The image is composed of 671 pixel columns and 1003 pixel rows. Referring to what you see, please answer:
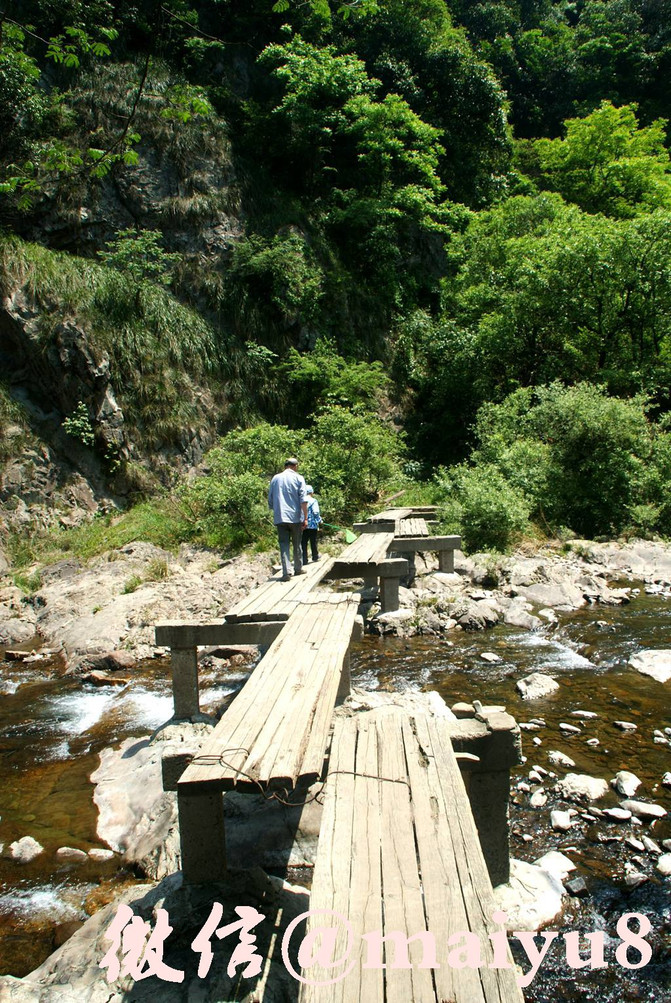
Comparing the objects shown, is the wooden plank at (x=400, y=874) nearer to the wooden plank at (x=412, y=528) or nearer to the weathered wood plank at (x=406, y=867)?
the weathered wood plank at (x=406, y=867)

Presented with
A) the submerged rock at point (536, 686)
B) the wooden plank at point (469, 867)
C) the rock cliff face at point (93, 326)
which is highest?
the rock cliff face at point (93, 326)

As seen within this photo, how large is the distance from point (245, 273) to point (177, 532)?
10011mm

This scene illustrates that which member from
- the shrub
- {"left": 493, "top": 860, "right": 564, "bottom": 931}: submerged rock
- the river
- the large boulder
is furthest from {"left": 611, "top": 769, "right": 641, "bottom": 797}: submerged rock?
the shrub

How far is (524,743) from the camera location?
600cm

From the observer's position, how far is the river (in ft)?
13.0

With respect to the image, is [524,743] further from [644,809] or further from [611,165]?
[611,165]

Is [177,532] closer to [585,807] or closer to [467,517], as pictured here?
[467,517]

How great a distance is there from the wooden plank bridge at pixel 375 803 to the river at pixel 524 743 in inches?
31.2

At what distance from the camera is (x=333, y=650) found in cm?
543

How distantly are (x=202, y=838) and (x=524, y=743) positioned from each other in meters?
3.45

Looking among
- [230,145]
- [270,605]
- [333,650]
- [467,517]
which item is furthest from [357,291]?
[333,650]

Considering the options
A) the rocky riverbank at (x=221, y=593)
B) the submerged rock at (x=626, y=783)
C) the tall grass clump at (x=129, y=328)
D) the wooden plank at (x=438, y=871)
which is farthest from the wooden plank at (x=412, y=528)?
the wooden plank at (x=438, y=871)

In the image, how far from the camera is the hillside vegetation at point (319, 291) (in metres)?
15.3

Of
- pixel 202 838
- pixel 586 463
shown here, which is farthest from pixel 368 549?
pixel 586 463
